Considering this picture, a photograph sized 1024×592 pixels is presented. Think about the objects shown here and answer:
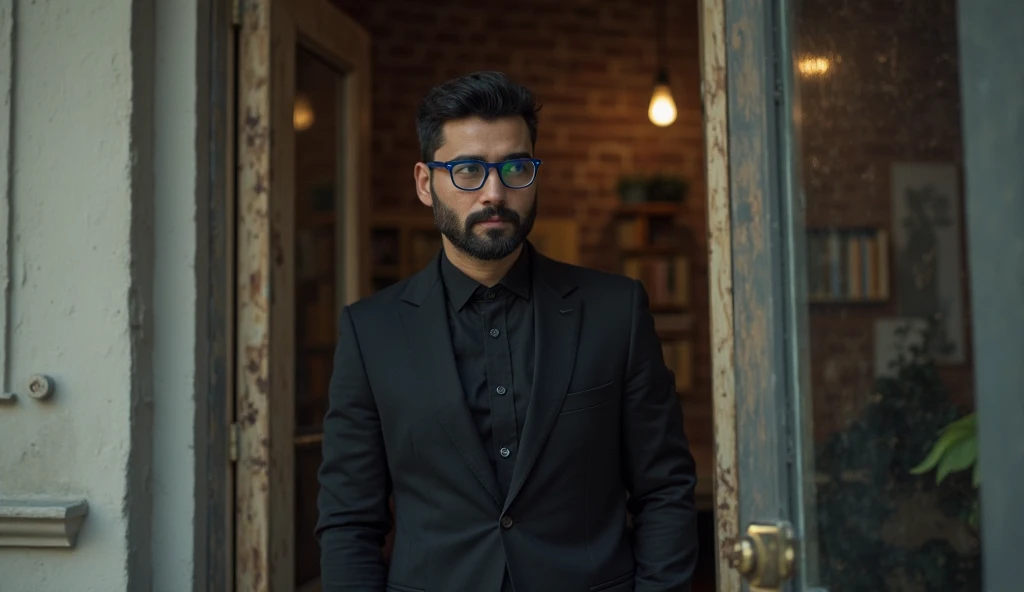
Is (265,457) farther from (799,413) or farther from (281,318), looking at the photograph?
(799,413)

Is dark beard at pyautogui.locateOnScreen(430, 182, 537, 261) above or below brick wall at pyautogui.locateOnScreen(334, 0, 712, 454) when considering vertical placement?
below

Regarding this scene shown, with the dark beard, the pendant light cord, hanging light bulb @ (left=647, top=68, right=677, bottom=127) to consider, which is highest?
the pendant light cord

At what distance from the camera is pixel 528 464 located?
6.89ft

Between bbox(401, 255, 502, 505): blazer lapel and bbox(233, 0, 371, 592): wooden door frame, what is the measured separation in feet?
2.13

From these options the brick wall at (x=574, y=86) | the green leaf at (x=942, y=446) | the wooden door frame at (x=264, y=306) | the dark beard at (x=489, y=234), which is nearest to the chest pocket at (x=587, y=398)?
the dark beard at (x=489, y=234)

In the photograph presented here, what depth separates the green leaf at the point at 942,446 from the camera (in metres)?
1.39

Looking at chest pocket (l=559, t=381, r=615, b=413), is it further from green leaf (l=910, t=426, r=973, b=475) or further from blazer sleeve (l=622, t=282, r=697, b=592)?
green leaf (l=910, t=426, r=973, b=475)

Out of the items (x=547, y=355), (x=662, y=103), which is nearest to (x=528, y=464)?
(x=547, y=355)

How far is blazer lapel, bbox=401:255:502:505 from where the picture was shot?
2.12 metres

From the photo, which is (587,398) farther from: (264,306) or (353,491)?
(264,306)

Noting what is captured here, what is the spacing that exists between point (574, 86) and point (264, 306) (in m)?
4.56

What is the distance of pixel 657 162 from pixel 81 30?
5.02 m

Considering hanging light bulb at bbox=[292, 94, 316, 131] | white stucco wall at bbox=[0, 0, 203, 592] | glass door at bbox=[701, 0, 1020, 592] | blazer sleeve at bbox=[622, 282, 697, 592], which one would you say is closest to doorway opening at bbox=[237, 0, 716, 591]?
hanging light bulb at bbox=[292, 94, 316, 131]

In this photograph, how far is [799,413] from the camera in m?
1.74
